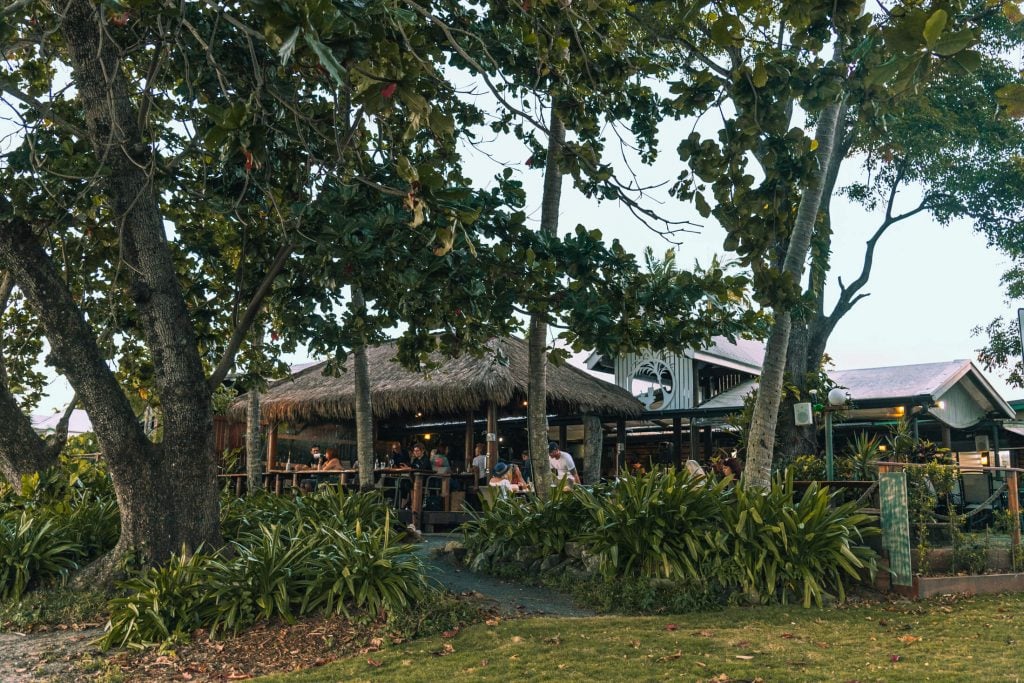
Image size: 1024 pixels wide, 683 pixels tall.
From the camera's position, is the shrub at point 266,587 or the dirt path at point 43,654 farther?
the shrub at point 266,587

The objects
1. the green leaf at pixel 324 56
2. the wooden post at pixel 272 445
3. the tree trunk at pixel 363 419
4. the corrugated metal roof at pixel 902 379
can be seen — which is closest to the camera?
the green leaf at pixel 324 56

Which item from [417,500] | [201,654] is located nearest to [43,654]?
[201,654]

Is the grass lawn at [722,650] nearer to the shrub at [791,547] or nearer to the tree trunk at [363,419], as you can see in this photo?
the shrub at [791,547]

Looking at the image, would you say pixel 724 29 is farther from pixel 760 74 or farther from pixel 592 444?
pixel 592 444

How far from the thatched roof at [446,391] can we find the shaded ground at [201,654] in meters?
7.88

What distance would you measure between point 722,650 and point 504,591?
9.53 feet

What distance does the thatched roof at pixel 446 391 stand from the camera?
14844 mm

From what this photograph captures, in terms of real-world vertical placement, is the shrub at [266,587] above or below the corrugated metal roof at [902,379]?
below

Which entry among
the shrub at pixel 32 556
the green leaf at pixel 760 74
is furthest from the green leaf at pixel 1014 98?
the shrub at pixel 32 556

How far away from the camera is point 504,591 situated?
774cm

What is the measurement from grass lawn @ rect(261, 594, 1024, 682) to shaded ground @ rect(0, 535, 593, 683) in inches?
14.2

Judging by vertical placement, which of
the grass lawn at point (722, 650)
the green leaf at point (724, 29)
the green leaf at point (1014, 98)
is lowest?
the grass lawn at point (722, 650)

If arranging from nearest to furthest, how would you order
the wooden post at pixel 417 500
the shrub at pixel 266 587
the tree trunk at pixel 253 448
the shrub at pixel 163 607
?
the shrub at pixel 163 607
the shrub at pixel 266 587
the tree trunk at pixel 253 448
the wooden post at pixel 417 500

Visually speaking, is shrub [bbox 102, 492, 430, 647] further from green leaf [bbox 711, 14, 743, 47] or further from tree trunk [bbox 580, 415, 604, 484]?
tree trunk [bbox 580, 415, 604, 484]
